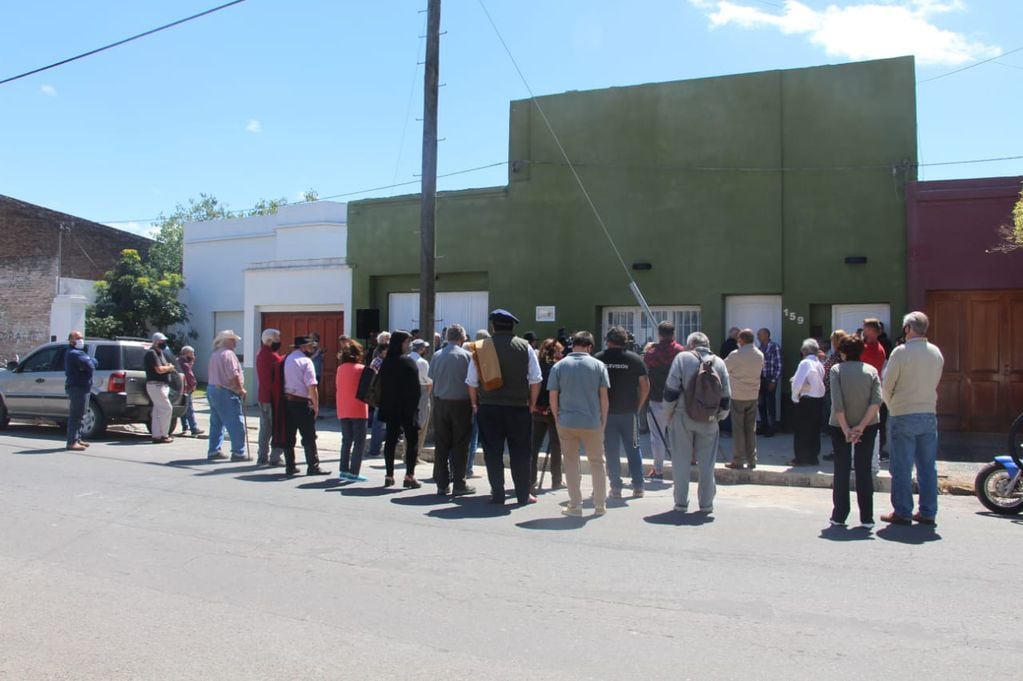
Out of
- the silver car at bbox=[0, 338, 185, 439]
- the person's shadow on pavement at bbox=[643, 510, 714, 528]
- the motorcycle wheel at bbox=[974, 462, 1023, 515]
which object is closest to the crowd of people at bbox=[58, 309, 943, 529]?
the person's shadow on pavement at bbox=[643, 510, 714, 528]

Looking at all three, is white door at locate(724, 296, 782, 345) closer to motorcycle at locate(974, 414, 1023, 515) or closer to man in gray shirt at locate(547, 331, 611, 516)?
motorcycle at locate(974, 414, 1023, 515)

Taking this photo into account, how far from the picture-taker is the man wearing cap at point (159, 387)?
14.2m

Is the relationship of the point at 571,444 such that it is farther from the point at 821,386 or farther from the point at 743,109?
the point at 743,109

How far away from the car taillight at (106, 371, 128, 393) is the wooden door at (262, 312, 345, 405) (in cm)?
574

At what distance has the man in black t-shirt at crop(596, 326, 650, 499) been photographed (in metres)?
9.41

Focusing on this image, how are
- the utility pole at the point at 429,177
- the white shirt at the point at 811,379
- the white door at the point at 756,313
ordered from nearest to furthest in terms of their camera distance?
the white shirt at the point at 811,379 → the utility pole at the point at 429,177 → the white door at the point at 756,313

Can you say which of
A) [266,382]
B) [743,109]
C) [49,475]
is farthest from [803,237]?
[49,475]

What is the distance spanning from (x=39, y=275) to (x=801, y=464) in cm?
3219

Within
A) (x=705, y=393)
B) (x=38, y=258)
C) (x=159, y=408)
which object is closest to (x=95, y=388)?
(x=159, y=408)

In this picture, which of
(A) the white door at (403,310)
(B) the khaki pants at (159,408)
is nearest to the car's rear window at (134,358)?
(B) the khaki pants at (159,408)

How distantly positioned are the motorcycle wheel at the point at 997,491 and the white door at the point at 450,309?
10.9 metres

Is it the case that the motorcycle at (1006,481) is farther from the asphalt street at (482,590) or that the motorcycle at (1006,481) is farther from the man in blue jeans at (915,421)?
the man in blue jeans at (915,421)

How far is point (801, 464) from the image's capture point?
11.6 meters

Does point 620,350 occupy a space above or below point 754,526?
above
